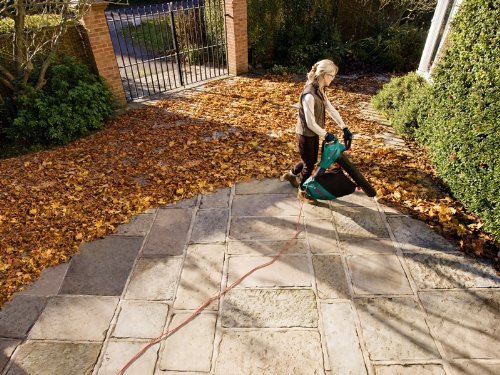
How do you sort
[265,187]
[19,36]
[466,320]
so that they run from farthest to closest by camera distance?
[19,36] < [265,187] < [466,320]

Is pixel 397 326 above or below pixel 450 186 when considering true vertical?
below

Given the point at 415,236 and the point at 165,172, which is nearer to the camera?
the point at 415,236

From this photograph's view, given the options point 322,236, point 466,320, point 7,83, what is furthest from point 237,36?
point 466,320

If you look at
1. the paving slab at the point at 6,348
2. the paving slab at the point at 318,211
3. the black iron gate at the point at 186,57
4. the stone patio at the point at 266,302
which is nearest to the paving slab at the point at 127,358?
the stone patio at the point at 266,302

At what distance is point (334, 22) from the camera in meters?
10.9

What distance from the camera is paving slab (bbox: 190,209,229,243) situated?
178 inches

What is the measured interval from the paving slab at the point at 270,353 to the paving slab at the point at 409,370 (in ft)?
1.74

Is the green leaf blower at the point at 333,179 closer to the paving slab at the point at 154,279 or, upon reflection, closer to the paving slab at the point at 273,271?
the paving slab at the point at 273,271

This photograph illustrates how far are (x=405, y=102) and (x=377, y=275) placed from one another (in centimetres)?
416

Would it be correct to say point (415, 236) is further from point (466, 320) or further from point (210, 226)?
point (210, 226)

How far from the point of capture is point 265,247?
4340 mm

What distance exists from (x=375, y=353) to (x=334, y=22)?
10273 millimetres

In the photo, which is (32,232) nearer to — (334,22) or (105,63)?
(105,63)

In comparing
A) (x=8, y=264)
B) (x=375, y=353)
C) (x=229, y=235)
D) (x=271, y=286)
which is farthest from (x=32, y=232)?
(x=375, y=353)
